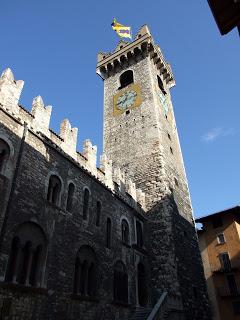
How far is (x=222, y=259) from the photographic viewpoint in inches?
921

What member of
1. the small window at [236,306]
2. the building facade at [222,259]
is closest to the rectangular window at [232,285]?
the building facade at [222,259]

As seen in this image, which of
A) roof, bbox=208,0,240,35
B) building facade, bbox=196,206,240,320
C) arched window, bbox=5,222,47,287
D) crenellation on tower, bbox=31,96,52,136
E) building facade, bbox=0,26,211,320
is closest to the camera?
roof, bbox=208,0,240,35

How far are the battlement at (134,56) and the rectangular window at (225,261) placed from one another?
15.4 metres

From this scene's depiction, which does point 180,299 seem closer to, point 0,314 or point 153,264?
point 153,264

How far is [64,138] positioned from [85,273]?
5359 millimetres

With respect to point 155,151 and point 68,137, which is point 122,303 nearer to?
point 68,137

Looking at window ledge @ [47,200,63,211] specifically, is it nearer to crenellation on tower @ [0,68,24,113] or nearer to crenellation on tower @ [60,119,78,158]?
crenellation on tower @ [60,119,78,158]

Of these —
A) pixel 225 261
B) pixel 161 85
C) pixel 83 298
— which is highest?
pixel 161 85

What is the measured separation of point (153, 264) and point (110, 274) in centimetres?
372

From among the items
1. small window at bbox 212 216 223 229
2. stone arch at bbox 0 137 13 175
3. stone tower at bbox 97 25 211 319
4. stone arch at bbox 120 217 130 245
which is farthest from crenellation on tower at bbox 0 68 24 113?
small window at bbox 212 216 223 229

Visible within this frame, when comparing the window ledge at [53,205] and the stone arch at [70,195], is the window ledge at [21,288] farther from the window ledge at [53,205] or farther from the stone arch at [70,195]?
the stone arch at [70,195]

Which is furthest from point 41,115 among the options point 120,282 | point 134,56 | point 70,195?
point 134,56

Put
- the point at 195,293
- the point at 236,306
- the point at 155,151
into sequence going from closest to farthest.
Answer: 1. the point at 195,293
2. the point at 155,151
3. the point at 236,306

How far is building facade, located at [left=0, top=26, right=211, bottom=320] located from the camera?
8992mm
